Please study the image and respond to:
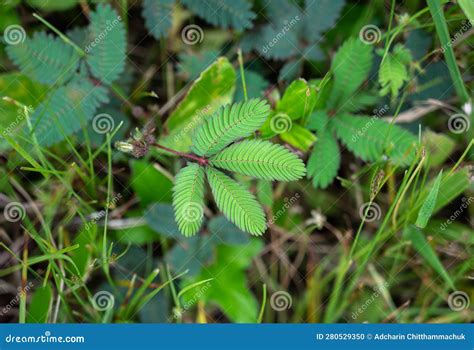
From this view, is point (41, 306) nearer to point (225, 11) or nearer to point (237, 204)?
point (237, 204)

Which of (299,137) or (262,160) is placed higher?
(299,137)

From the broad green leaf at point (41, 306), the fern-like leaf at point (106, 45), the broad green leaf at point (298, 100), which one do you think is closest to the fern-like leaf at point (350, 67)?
the broad green leaf at point (298, 100)

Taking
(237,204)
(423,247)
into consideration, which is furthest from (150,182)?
(423,247)

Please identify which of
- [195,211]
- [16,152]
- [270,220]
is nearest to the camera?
[195,211]

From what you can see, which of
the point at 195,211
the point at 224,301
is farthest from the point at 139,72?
the point at 224,301

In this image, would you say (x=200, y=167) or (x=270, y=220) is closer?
(x=200, y=167)

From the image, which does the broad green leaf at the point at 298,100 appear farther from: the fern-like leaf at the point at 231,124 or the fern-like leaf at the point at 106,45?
the fern-like leaf at the point at 106,45

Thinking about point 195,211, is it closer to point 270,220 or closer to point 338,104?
point 270,220
